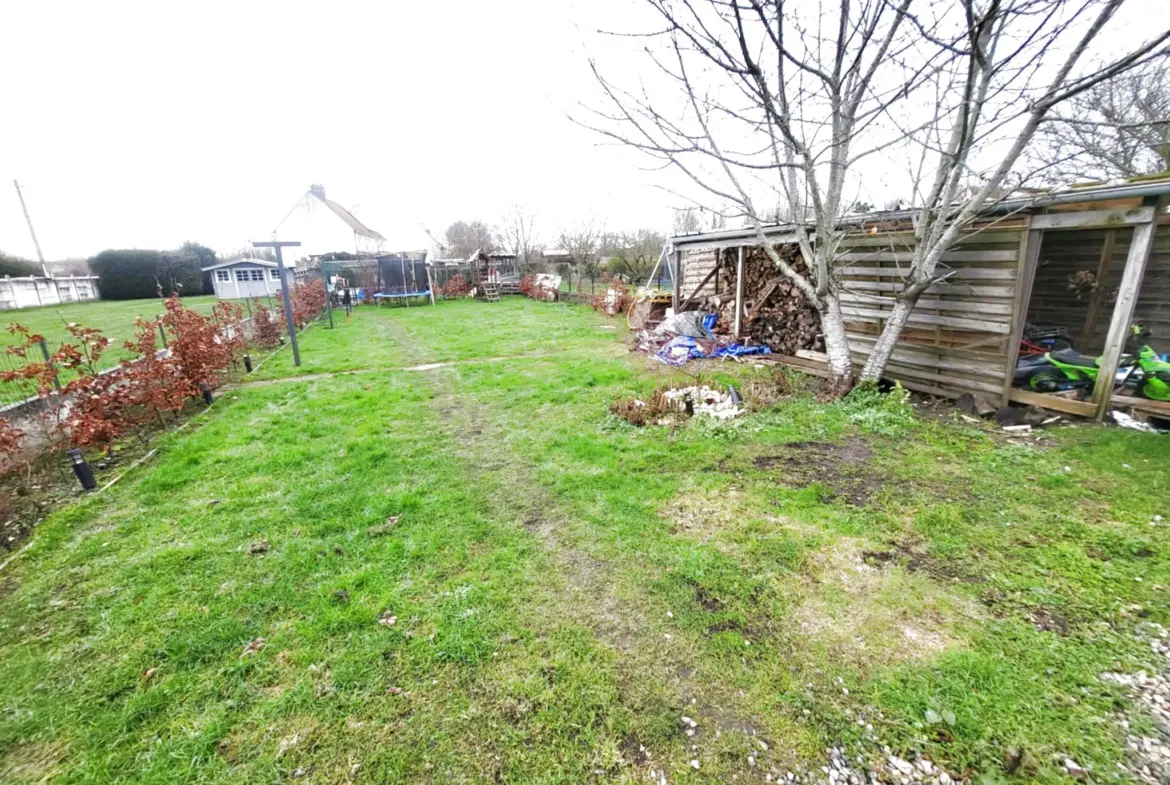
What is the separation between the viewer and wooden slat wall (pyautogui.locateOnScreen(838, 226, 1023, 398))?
4828 mm

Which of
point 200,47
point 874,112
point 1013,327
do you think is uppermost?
point 200,47

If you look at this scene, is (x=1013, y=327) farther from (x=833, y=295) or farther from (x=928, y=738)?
(x=928, y=738)

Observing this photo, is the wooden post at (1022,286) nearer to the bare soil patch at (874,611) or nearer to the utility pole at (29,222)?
the bare soil patch at (874,611)

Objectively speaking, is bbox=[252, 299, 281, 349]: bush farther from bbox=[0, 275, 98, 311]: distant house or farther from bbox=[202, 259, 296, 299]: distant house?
bbox=[0, 275, 98, 311]: distant house

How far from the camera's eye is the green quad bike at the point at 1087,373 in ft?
14.2

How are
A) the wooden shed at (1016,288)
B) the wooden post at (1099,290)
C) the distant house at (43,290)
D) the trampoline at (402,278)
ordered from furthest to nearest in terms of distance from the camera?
the distant house at (43,290), the trampoline at (402,278), the wooden post at (1099,290), the wooden shed at (1016,288)

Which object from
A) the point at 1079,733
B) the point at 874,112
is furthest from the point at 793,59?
the point at 1079,733

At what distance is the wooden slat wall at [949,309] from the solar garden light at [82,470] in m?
8.18

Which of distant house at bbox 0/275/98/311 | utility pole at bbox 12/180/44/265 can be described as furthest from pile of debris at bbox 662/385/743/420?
utility pole at bbox 12/180/44/265

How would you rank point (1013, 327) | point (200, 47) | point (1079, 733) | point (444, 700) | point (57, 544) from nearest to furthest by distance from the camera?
point (1079, 733)
point (444, 700)
point (57, 544)
point (1013, 327)
point (200, 47)

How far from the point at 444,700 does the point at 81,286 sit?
36.4 metres

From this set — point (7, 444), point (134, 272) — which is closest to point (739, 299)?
point (7, 444)

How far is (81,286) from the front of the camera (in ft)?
82.9

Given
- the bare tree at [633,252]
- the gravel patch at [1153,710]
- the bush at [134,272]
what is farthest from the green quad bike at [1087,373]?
the bush at [134,272]
